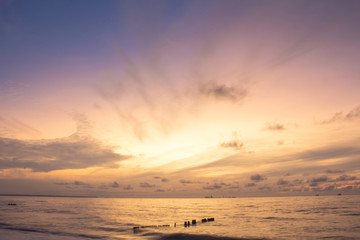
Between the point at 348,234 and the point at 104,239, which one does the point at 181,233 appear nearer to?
the point at 104,239

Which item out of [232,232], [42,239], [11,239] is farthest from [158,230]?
[11,239]

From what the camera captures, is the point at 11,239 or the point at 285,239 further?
the point at 285,239

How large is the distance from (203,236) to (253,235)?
9.98 metres

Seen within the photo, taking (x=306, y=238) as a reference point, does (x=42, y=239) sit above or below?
above

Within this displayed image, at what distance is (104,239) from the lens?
142 feet

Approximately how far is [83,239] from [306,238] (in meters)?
40.7

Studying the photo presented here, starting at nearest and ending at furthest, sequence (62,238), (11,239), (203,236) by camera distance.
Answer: (11,239) < (62,238) < (203,236)

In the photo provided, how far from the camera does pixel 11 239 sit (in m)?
39.7

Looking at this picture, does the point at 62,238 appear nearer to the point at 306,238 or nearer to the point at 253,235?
the point at 253,235

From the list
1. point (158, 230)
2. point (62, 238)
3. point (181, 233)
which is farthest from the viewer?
point (158, 230)

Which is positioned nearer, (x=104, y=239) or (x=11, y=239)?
(x=11, y=239)

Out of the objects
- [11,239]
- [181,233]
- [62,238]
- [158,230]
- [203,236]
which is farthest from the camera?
[158,230]

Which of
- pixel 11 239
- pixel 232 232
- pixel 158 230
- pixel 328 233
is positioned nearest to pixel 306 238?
pixel 328 233

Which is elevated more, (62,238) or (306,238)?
(62,238)
